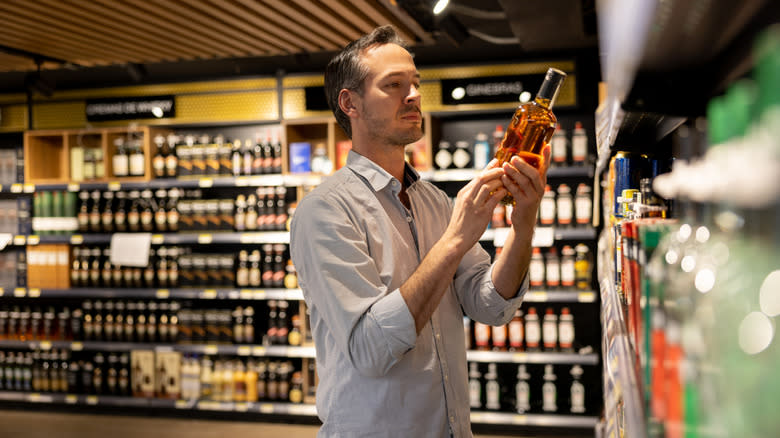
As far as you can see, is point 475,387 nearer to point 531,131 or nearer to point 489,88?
point 489,88

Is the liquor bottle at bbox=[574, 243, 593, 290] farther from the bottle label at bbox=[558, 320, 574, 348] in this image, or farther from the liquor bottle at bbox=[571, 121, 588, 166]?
the liquor bottle at bbox=[571, 121, 588, 166]

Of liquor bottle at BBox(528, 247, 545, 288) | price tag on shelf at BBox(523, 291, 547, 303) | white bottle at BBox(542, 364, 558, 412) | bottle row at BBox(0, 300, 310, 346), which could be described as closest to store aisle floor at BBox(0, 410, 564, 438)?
white bottle at BBox(542, 364, 558, 412)

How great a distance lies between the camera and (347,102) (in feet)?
5.78

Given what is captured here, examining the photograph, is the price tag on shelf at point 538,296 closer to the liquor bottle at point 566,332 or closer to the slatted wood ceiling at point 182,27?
the liquor bottle at point 566,332

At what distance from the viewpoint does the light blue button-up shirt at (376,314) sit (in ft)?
4.72

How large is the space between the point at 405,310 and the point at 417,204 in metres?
0.49

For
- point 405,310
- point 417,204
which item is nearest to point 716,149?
point 405,310

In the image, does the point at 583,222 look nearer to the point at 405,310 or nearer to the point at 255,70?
the point at 255,70

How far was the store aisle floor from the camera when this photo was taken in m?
5.19

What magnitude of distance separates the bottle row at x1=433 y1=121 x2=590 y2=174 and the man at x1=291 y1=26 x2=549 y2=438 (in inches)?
128

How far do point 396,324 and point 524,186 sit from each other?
41 centimetres

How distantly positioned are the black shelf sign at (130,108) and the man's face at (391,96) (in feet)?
15.5

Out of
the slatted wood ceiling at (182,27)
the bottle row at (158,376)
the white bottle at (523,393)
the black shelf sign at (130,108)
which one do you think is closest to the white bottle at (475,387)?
the white bottle at (523,393)

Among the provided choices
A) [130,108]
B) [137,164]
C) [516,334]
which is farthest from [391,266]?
[130,108]
